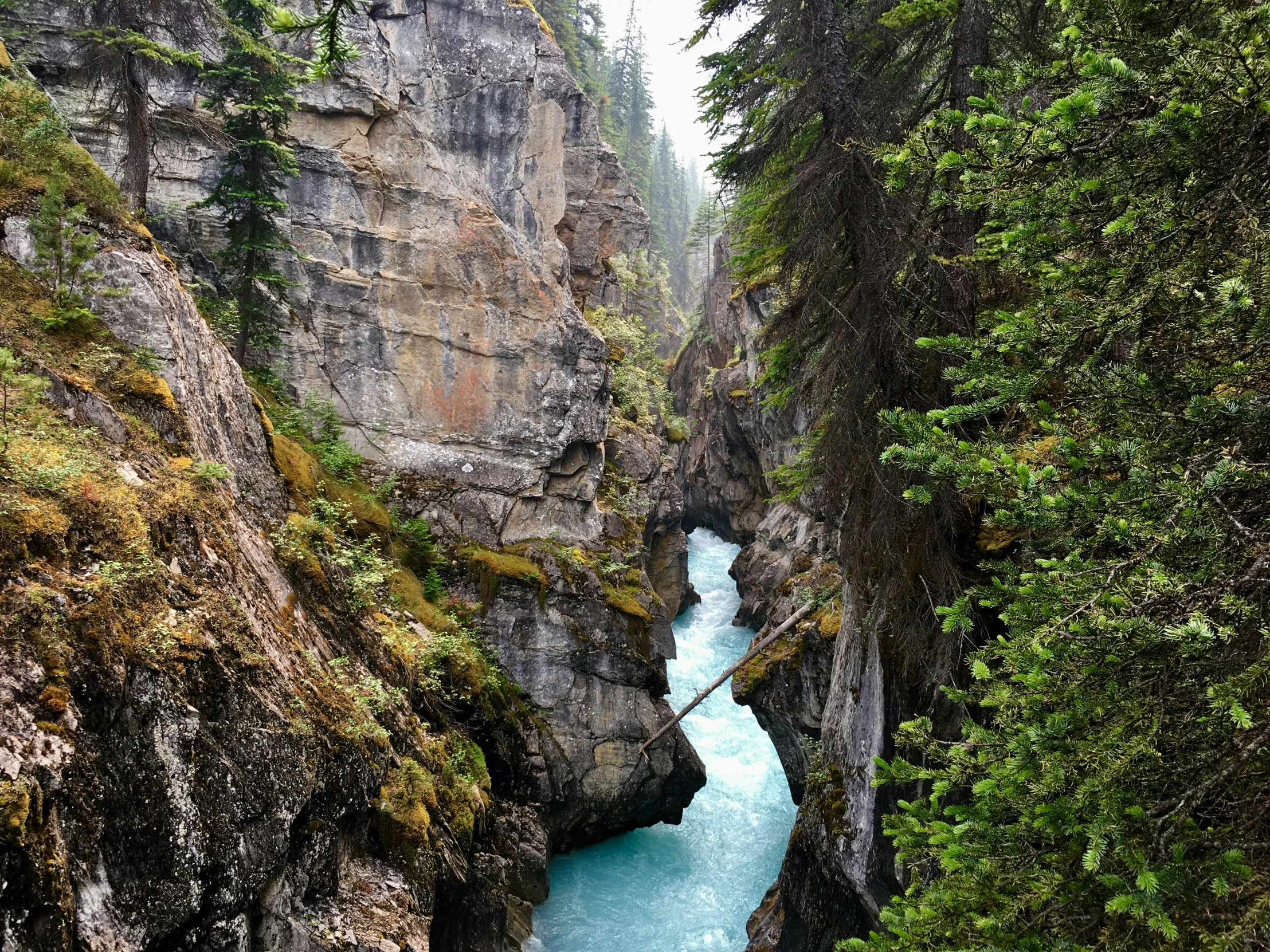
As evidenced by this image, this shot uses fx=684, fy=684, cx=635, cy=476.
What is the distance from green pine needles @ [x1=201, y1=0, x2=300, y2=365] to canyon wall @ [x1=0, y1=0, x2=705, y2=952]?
4.06 feet

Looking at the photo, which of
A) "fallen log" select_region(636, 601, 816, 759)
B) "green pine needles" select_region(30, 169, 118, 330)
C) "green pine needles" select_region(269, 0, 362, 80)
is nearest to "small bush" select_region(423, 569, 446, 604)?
"fallen log" select_region(636, 601, 816, 759)

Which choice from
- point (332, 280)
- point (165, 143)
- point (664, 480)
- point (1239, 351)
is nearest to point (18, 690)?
point (1239, 351)

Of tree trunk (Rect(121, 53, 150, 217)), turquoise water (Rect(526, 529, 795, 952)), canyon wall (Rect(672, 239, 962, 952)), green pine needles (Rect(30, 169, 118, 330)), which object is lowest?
turquoise water (Rect(526, 529, 795, 952))

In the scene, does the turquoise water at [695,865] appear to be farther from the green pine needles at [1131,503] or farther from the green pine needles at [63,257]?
the green pine needles at [63,257]

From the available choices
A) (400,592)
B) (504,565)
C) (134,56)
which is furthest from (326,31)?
(504,565)

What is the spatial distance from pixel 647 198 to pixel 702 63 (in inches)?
1838

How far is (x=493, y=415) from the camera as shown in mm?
18500

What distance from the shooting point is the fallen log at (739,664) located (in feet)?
47.8

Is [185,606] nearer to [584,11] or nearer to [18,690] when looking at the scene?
[18,690]

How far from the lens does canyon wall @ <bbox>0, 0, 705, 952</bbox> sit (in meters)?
6.52

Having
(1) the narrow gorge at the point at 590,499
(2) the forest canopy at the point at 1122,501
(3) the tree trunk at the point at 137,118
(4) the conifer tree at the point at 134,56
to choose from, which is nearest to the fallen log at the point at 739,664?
(1) the narrow gorge at the point at 590,499

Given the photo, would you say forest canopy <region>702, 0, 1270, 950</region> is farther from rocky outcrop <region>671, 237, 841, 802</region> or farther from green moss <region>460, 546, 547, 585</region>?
green moss <region>460, 546, 547, 585</region>

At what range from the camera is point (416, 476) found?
17.9 m

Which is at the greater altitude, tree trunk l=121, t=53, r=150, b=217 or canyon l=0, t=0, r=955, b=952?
tree trunk l=121, t=53, r=150, b=217
